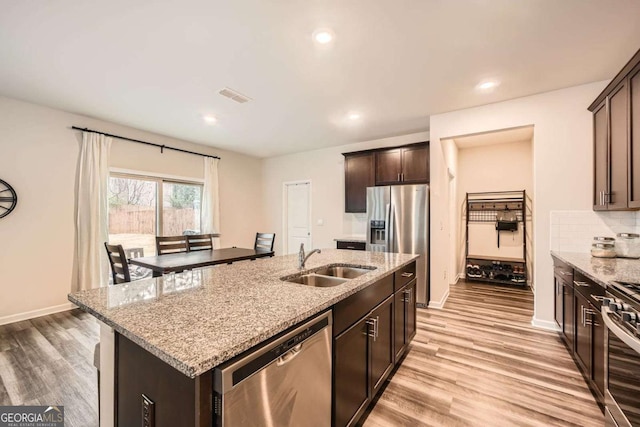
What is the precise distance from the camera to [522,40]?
7.02ft

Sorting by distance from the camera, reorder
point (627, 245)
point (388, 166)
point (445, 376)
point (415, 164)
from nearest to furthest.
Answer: point (445, 376) → point (627, 245) → point (415, 164) → point (388, 166)

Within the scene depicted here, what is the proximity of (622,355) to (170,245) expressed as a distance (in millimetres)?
4141

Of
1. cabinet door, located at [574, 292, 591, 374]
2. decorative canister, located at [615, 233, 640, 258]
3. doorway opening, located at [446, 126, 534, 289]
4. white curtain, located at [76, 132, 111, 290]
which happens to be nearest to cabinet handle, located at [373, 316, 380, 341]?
cabinet door, located at [574, 292, 591, 374]

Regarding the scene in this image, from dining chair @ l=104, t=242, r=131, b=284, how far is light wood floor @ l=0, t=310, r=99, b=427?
0.71 m

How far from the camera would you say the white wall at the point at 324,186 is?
5.25 m

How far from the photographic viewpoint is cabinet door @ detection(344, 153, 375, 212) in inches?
186

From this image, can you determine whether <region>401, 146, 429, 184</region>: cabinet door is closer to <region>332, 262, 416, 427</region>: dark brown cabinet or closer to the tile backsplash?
the tile backsplash

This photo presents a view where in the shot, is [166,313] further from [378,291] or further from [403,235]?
[403,235]

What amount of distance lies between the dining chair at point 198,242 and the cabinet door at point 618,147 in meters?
4.54

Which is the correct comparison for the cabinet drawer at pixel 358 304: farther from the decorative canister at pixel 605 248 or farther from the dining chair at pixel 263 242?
the dining chair at pixel 263 242

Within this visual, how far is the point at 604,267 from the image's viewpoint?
2080 mm

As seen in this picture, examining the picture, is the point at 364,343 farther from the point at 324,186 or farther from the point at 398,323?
the point at 324,186

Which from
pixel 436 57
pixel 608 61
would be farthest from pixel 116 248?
pixel 608 61

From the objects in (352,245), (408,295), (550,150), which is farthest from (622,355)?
(352,245)
